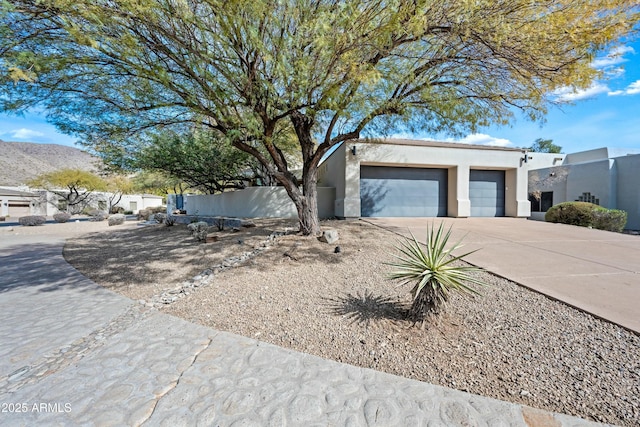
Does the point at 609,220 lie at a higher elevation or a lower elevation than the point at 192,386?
higher

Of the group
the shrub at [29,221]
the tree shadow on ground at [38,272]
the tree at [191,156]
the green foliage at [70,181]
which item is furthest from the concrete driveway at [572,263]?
the green foliage at [70,181]

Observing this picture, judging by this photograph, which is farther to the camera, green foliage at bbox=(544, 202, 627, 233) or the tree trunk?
green foliage at bbox=(544, 202, 627, 233)

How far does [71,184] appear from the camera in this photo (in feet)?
95.5

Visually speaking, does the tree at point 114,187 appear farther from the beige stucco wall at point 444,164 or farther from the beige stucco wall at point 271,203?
the beige stucco wall at point 444,164

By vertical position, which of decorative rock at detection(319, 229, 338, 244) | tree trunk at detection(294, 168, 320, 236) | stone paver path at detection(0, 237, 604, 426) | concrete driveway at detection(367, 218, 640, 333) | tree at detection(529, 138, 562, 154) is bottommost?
stone paver path at detection(0, 237, 604, 426)

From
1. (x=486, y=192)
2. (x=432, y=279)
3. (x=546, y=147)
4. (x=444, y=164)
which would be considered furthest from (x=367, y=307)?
(x=546, y=147)

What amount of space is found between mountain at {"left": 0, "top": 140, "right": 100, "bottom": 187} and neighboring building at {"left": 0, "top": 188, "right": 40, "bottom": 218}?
20.2 feet

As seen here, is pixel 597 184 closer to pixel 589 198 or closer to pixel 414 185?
pixel 589 198

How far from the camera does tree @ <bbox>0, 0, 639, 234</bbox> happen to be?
4742mm

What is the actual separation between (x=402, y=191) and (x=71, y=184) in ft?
113

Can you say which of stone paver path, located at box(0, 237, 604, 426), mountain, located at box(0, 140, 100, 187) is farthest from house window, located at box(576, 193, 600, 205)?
mountain, located at box(0, 140, 100, 187)

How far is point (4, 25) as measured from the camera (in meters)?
4.70

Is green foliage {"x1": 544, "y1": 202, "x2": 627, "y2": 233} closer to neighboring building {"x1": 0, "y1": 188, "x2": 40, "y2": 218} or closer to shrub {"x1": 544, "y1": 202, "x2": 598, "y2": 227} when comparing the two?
shrub {"x1": 544, "y1": 202, "x2": 598, "y2": 227}

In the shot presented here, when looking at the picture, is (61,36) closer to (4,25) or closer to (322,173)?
(4,25)
